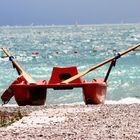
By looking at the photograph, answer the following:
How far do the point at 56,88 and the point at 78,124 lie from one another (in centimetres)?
556

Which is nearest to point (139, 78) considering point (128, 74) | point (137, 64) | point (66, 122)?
point (128, 74)

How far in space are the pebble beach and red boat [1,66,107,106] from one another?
7.01ft

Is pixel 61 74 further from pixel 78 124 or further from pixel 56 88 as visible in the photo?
pixel 78 124

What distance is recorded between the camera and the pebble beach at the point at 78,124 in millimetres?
11961

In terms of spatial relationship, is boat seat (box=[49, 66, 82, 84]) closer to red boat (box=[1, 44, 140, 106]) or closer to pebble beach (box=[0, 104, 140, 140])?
red boat (box=[1, 44, 140, 106])

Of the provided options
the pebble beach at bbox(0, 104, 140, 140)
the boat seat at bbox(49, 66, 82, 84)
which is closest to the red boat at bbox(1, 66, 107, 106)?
the boat seat at bbox(49, 66, 82, 84)

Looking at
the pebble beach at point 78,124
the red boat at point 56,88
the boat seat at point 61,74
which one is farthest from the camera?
the boat seat at point 61,74

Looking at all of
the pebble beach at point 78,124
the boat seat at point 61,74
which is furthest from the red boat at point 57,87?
the pebble beach at point 78,124

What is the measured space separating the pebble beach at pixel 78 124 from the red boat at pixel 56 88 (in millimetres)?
2136

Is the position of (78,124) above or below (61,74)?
above

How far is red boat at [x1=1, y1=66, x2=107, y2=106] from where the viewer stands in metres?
18.7

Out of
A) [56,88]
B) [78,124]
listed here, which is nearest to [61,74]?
[56,88]

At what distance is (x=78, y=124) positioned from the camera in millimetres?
13336

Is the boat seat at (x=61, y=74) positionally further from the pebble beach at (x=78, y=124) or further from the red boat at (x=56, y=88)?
the pebble beach at (x=78, y=124)
